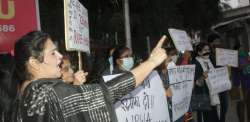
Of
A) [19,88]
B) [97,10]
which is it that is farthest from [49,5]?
[19,88]

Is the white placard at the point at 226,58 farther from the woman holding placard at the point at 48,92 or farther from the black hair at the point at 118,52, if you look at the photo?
the woman holding placard at the point at 48,92

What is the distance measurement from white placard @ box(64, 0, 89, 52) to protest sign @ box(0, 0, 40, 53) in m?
0.44

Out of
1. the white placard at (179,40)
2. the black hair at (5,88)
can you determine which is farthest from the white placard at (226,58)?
the black hair at (5,88)

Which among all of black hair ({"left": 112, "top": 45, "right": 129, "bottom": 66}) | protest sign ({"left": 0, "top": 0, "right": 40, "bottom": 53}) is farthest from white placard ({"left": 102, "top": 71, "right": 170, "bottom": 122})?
protest sign ({"left": 0, "top": 0, "right": 40, "bottom": 53})

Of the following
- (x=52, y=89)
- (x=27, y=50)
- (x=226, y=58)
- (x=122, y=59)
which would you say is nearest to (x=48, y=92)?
(x=52, y=89)

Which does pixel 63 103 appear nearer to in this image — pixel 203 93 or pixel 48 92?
pixel 48 92

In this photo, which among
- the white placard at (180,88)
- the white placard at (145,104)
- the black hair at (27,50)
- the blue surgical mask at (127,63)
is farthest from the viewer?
the white placard at (180,88)

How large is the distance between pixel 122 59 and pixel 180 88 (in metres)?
0.97

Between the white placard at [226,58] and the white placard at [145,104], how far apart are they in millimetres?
3296

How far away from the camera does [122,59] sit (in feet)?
18.1

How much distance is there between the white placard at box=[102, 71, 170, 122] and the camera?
4562mm

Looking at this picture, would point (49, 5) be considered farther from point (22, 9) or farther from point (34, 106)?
point (34, 106)

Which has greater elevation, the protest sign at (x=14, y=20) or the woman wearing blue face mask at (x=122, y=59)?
the protest sign at (x=14, y=20)

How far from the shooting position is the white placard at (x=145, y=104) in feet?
Result: 15.0
